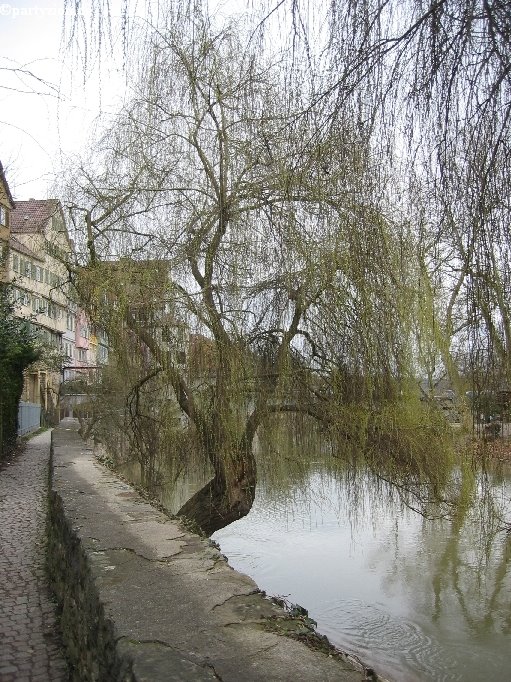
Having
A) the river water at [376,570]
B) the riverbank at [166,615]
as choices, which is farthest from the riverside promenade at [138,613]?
the river water at [376,570]

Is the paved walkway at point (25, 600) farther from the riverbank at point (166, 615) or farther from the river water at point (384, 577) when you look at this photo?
the river water at point (384, 577)

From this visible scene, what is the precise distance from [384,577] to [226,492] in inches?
189

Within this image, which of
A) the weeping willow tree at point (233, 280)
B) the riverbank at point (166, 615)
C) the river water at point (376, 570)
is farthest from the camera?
the river water at point (376, 570)

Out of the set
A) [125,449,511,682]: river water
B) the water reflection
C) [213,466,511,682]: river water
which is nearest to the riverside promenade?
the water reflection

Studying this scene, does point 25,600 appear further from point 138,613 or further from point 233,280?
point 233,280

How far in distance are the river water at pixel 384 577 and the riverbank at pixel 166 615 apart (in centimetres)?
361

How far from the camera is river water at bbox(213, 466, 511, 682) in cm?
846

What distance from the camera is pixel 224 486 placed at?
8531 mm

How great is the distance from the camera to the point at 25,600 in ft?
16.8

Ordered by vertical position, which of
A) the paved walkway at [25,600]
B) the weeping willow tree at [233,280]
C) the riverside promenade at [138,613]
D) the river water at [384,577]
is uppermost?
the weeping willow tree at [233,280]

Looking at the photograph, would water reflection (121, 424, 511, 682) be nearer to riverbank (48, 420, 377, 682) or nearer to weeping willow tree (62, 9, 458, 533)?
weeping willow tree (62, 9, 458, 533)

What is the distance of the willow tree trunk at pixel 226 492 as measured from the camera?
8.19 m

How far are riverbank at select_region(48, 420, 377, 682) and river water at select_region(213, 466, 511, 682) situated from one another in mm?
3608

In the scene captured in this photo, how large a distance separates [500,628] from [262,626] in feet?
27.7
